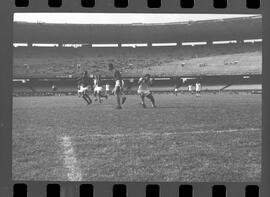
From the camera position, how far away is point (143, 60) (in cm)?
2167

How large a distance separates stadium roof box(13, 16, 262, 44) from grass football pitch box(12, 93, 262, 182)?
10669 mm

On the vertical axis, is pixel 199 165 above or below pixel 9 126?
below

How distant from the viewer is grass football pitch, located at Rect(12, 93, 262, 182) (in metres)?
5.76

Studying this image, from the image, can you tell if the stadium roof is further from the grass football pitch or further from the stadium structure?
the grass football pitch

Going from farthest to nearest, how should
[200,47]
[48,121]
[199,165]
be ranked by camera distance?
[200,47]
[48,121]
[199,165]

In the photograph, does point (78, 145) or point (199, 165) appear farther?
point (78, 145)

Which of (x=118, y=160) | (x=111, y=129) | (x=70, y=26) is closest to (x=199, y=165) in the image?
(x=118, y=160)

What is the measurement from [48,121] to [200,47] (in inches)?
654

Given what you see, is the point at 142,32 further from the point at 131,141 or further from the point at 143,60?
the point at 131,141

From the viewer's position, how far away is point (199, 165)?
5973mm

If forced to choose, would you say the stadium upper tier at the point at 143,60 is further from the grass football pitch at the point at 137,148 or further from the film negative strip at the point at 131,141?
the grass football pitch at the point at 137,148

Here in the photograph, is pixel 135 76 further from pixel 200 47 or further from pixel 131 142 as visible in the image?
pixel 131 142

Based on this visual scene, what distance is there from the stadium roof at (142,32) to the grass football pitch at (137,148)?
35.0 ft

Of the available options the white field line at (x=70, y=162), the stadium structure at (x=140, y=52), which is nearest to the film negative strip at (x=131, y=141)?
the white field line at (x=70, y=162)
